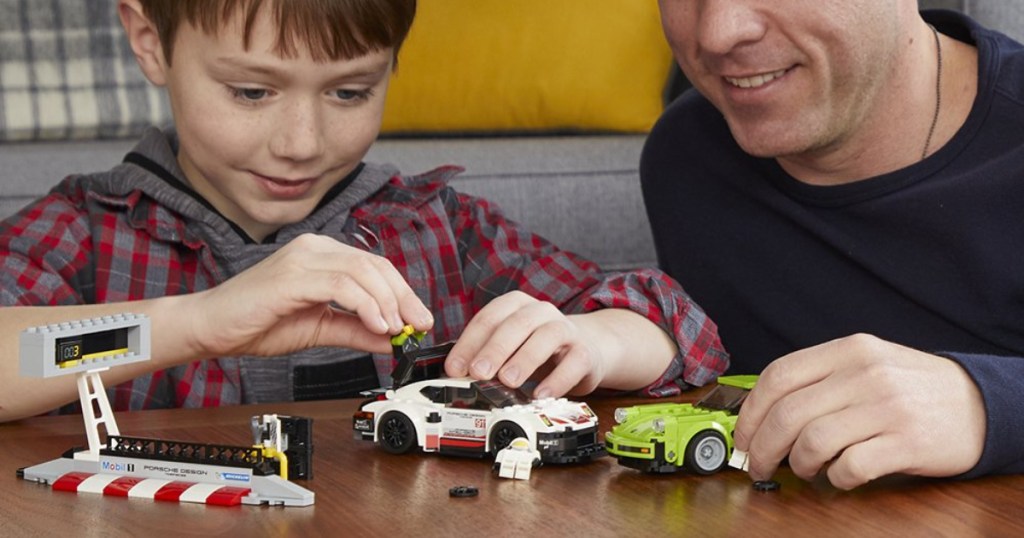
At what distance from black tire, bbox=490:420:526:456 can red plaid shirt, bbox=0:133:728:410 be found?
356mm

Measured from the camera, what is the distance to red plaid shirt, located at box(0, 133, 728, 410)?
1.42m

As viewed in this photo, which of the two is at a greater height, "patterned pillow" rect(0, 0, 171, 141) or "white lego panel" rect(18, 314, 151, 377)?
"patterned pillow" rect(0, 0, 171, 141)

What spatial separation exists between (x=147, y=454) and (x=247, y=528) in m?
0.14

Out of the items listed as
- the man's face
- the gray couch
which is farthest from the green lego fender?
the gray couch

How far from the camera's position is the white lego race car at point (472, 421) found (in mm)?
988

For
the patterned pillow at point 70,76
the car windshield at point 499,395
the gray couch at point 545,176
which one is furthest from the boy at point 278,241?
the patterned pillow at point 70,76

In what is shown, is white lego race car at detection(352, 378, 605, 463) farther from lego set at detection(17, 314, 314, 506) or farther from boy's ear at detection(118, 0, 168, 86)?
boy's ear at detection(118, 0, 168, 86)

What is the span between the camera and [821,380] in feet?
3.15

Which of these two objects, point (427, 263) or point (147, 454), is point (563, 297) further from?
point (147, 454)

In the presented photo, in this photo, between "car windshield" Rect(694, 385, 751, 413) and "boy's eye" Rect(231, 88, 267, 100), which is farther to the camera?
"boy's eye" Rect(231, 88, 267, 100)

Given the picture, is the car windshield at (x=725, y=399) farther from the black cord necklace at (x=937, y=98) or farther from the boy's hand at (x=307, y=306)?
the black cord necklace at (x=937, y=98)

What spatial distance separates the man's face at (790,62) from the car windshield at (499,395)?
0.48 metres

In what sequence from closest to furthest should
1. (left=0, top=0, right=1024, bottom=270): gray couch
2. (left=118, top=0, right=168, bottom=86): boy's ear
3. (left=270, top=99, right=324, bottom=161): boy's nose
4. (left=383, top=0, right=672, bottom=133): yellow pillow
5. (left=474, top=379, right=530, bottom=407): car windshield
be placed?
(left=474, top=379, right=530, bottom=407): car windshield
(left=270, top=99, right=324, bottom=161): boy's nose
(left=118, top=0, right=168, bottom=86): boy's ear
(left=0, top=0, right=1024, bottom=270): gray couch
(left=383, top=0, right=672, bottom=133): yellow pillow

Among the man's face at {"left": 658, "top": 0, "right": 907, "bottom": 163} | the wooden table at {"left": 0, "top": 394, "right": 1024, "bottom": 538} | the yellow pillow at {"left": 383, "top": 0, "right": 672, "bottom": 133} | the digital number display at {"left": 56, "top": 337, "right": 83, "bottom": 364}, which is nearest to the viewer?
the wooden table at {"left": 0, "top": 394, "right": 1024, "bottom": 538}
